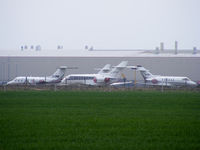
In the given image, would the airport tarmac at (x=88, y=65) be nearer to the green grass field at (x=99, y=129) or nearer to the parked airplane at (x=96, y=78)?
the parked airplane at (x=96, y=78)

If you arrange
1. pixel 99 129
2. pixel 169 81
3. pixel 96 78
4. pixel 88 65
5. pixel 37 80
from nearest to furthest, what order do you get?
pixel 99 129
pixel 169 81
pixel 96 78
pixel 37 80
pixel 88 65

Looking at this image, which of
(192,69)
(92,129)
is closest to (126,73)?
(192,69)

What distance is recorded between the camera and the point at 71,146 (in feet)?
44.9

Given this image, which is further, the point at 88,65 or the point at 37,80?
the point at 88,65

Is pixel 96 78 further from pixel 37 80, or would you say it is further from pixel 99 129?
pixel 99 129

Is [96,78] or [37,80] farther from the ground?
[96,78]

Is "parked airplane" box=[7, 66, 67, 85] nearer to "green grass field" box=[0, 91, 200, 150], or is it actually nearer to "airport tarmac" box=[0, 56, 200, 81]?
"airport tarmac" box=[0, 56, 200, 81]

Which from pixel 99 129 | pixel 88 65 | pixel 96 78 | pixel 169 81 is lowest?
pixel 169 81

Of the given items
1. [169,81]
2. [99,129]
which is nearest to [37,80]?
[169,81]

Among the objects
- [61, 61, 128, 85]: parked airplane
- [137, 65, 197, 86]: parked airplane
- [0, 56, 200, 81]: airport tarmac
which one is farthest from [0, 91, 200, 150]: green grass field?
[0, 56, 200, 81]: airport tarmac

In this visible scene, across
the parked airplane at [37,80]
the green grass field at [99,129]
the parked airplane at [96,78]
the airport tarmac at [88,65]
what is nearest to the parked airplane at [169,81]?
the parked airplane at [96,78]

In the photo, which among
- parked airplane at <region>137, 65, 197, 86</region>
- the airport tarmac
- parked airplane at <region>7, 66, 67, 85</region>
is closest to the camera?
parked airplane at <region>137, 65, 197, 86</region>

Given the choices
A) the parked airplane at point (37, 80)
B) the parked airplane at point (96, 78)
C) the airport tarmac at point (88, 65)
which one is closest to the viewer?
the parked airplane at point (96, 78)

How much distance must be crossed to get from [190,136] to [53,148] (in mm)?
4468
